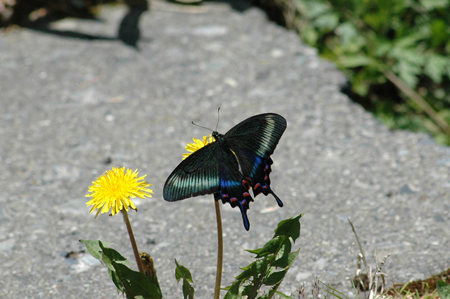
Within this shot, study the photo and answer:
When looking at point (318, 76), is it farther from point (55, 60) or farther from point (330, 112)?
point (55, 60)

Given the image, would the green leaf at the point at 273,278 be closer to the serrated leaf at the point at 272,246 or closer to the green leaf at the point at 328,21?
the serrated leaf at the point at 272,246

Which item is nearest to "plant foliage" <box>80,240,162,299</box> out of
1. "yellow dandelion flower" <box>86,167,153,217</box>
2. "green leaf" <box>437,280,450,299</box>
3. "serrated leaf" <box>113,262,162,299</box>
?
"serrated leaf" <box>113,262,162,299</box>

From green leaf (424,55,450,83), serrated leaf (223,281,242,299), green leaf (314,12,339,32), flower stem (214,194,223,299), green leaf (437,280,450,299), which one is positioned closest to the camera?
flower stem (214,194,223,299)

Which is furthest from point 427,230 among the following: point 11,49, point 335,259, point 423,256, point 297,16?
point 11,49

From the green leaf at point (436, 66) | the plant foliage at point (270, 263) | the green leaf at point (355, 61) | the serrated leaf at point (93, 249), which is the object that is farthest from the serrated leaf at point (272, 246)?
the green leaf at point (436, 66)

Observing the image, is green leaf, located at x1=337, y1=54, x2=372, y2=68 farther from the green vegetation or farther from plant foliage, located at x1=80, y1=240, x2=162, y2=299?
plant foliage, located at x1=80, y1=240, x2=162, y2=299
